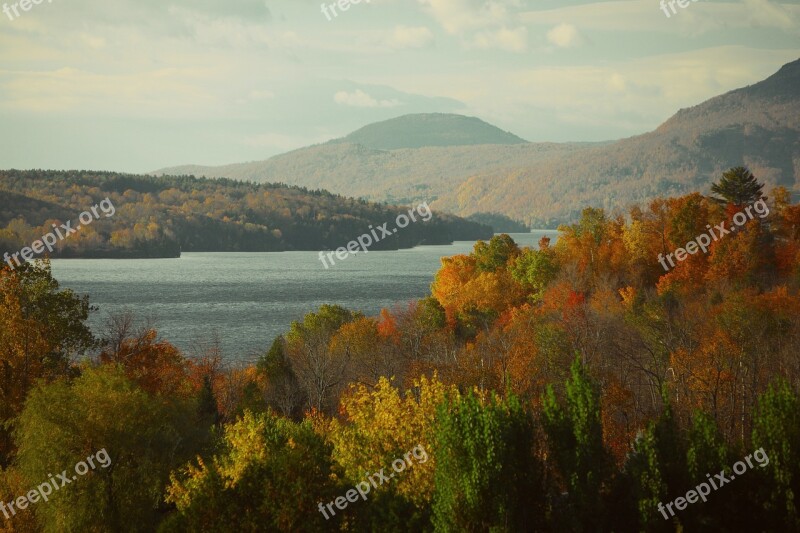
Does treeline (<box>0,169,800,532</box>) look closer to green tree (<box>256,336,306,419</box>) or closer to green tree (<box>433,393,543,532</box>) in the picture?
green tree (<box>433,393,543,532</box>)

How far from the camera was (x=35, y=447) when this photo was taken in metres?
31.4

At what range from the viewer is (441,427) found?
82.0ft

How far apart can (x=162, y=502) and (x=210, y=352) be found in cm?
4505

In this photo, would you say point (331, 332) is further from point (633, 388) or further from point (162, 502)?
point (162, 502)

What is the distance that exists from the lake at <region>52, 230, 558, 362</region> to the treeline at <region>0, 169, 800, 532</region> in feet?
85.3

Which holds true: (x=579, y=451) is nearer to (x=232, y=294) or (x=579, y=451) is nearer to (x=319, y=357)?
(x=319, y=357)

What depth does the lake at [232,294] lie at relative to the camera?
3885 inches
